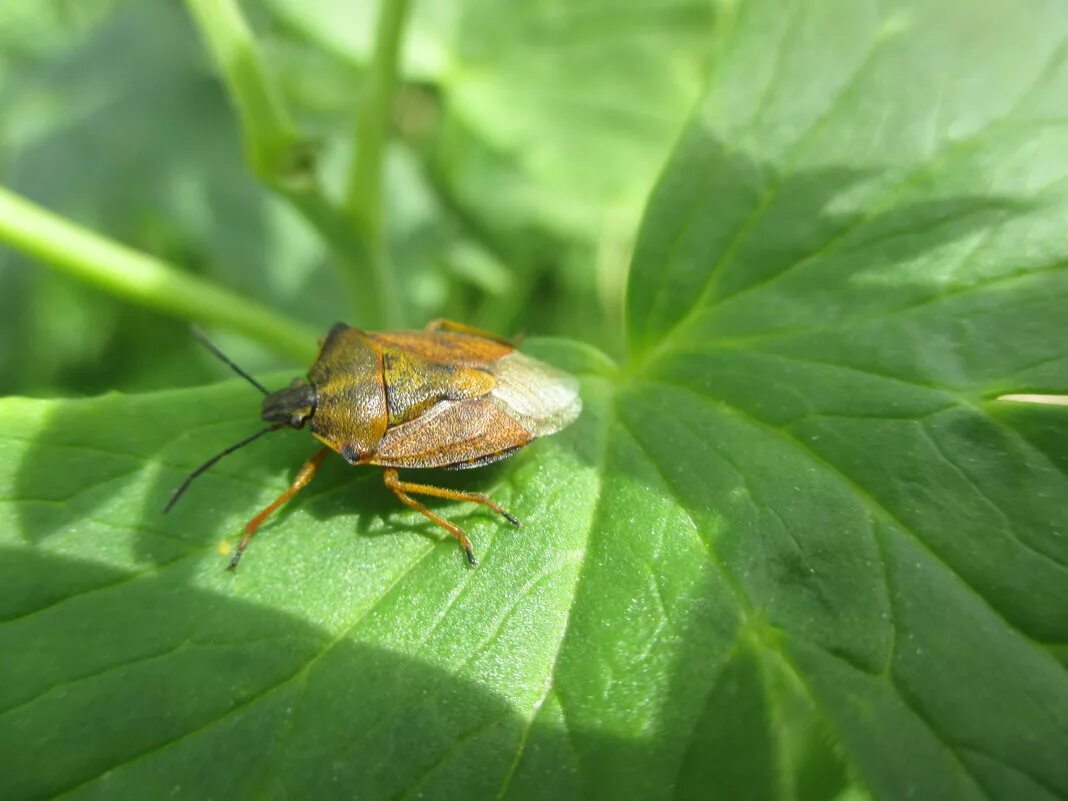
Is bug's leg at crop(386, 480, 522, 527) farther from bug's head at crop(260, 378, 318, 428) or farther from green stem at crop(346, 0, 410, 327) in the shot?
green stem at crop(346, 0, 410, 327)

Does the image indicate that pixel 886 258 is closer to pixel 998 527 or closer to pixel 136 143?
pixel 998 527

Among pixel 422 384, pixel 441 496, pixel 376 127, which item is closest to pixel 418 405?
pixel 422 384

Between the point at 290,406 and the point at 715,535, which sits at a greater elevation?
the point at 715,535

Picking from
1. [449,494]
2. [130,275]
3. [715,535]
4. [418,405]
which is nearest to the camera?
[715,535]

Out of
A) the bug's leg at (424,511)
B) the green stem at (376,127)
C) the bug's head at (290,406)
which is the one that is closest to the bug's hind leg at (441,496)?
the bug's leg at (424,511)

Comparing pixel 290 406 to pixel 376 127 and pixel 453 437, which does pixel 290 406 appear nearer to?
pixel 453 437

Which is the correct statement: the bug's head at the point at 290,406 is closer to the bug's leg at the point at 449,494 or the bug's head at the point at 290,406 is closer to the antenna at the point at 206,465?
the antenna at the point at 206,465
